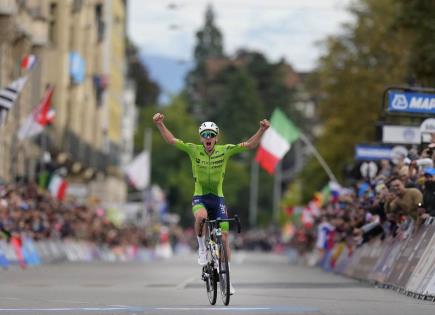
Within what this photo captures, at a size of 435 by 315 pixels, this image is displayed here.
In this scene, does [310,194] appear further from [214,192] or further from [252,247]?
[214,192]

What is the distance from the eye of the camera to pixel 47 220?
48562 mm

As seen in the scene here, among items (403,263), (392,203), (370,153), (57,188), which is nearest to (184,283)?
(392,203)

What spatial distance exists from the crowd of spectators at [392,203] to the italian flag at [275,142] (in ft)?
13.1

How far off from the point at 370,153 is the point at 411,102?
9.89 meters

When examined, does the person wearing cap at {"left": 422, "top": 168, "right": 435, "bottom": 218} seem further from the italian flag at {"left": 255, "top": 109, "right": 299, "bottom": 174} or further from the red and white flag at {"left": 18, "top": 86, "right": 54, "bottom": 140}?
the red and white flag at {"left": 18, "top": 86, "right": 54, "bottom": 140}

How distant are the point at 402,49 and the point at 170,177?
352 feet

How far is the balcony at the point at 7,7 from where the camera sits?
52625mm

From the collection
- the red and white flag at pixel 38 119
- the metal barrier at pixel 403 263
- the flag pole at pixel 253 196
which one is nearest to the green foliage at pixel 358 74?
the red and white flag at pixel 38 119

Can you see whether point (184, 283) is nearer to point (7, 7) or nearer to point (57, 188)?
point (7, 7)

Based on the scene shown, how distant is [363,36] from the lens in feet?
253

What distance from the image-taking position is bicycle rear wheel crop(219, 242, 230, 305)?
19297 millimetres

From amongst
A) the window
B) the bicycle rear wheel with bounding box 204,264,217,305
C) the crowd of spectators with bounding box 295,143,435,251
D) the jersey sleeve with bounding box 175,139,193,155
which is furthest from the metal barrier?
the window

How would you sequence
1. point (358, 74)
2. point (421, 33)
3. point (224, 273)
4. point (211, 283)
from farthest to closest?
point (358, 74) → point (421, 33) → point (211, 283) → point (224, 273)

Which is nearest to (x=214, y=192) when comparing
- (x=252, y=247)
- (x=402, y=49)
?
(x=402, y=49)
